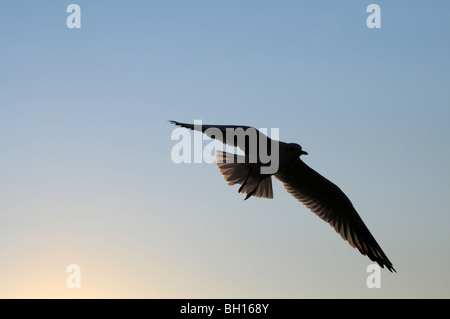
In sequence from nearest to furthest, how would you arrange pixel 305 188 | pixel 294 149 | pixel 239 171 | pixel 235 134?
1. pixel 235 134
2. pixel 294 149
3. pixel 239 171
4. pixel 305 188

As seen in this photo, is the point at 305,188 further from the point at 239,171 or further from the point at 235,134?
the point at 235,134

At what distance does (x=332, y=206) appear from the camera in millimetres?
8422

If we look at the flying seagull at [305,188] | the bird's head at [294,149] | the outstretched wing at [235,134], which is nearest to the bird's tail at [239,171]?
the flying seagull at [305,188]

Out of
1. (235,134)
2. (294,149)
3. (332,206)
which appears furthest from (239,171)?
(332,206)

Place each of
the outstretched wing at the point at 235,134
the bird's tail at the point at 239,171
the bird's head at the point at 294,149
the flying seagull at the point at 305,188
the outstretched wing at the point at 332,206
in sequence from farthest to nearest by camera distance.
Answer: the outstretched wing at the point at 332,206 < the bird's tail at the point at 239,171 < the flying seagull at the point at 305,188 < the bird's head at the point at 294,149 < the outstretched wing at the point at 235,134

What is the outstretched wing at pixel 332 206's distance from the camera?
813cm

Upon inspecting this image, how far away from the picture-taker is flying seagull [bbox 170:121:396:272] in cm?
741

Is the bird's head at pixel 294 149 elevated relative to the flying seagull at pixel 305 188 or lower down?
elevated

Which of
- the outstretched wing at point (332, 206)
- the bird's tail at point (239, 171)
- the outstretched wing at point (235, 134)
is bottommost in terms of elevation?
the outstretched wing at point (332, 206)

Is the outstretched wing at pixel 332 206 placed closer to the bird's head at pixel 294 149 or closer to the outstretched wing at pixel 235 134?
the bird's head at pixel 294 149

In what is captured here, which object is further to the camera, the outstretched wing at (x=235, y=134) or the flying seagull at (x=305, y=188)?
the flying seagull at (x=305, y=188)

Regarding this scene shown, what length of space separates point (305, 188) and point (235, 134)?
2.29 meters
